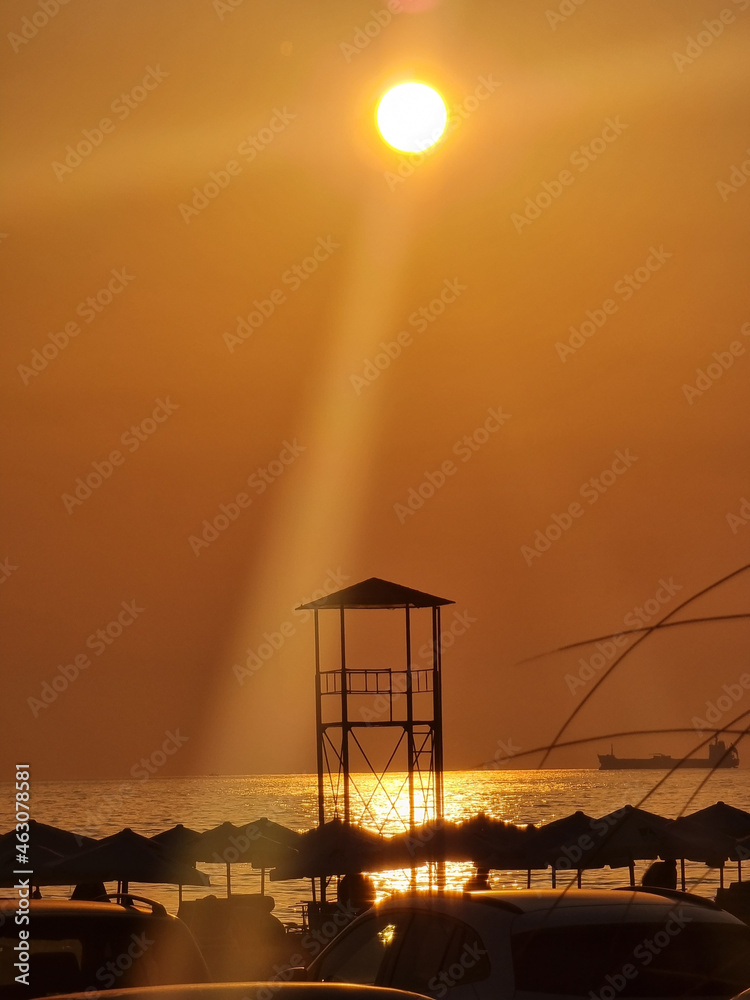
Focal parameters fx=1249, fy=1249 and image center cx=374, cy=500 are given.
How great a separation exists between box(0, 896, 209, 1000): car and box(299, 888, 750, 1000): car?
1167mm

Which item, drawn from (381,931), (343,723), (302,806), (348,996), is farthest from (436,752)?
(302,806)

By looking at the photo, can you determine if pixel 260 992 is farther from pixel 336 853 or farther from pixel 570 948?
pixel 336 853

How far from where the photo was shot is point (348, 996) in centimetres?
412

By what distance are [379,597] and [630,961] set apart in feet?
73.7

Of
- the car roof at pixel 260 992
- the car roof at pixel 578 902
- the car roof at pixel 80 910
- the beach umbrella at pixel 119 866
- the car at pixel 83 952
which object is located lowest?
the beach umbrella at pixel 119 866

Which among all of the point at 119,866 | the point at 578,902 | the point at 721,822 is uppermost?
the point at 578,902

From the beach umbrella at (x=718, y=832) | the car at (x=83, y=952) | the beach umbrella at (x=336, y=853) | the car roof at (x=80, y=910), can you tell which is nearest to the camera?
the car at (x=83, y=952)

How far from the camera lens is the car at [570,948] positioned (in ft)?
19.4

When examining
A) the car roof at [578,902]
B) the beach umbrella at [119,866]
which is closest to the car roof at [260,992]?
the car roof at [578,902]

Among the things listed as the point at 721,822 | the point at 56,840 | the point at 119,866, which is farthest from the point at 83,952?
the point at 721,822

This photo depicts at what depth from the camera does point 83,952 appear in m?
6.76

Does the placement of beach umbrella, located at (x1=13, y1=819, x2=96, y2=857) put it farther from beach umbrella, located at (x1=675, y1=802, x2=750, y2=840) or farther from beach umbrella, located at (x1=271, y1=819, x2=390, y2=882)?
beach umbrella, located at (x1=675, y1=802, x2=750, y2=840)

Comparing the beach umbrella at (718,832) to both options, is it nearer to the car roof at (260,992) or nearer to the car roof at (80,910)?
the car roof at (80,910)

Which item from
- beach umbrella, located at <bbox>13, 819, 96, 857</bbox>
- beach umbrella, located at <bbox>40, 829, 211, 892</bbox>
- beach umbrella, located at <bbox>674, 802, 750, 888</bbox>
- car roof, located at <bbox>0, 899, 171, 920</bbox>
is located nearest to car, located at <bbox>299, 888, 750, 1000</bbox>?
car roof, located at <bbox>0, 899, 171, 920</bbox>
